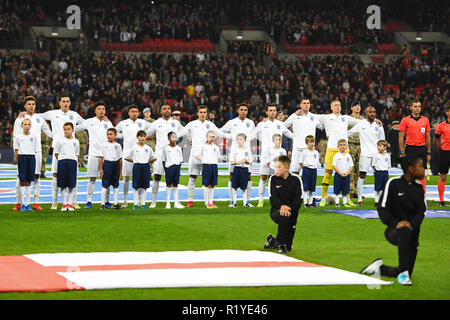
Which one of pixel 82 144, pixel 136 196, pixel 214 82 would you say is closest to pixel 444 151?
pixel 136 196

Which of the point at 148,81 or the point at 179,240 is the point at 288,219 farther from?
the point at 148,81

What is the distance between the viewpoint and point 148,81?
3600cm

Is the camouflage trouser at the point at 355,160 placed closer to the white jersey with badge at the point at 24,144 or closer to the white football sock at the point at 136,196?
the white football sock at the point at 136,196

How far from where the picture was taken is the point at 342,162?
1561 centimetres

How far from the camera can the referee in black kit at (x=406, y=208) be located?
24.7 ft

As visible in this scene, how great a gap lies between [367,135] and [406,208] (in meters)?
8.65

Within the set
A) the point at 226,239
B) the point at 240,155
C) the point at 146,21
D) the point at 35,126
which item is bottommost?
the point at 226,239

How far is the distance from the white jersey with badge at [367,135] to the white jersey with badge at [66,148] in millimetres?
6163

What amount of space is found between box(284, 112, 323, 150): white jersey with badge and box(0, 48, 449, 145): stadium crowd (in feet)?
53.5

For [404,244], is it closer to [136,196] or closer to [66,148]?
[136,196]

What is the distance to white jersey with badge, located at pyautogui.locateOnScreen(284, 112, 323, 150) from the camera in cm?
1628
